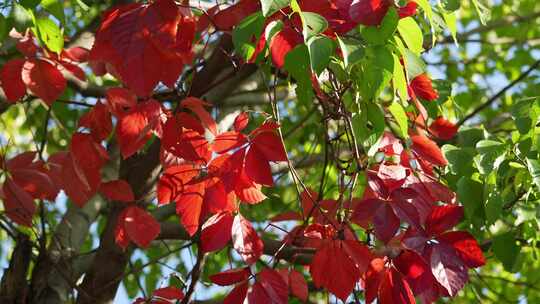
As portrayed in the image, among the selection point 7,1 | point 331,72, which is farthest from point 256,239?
point 7,1

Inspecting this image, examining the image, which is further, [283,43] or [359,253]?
[359,253]

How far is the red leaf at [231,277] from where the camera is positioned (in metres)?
1.77

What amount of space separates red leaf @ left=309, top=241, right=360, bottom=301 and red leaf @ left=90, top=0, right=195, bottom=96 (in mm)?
500

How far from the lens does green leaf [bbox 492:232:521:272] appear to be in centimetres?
206

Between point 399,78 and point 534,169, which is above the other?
point 399,78

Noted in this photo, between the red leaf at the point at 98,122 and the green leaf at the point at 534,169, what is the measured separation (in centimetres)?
107

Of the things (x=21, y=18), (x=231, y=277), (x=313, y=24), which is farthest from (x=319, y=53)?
(x=21, y=18)

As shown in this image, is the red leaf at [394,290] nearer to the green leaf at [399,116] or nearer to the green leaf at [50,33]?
the green leaf at [399,116]

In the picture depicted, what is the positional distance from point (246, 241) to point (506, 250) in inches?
27.7

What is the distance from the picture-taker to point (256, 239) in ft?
5.98

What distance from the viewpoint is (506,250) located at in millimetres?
2072

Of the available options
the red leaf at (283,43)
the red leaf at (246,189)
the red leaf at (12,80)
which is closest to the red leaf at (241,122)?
the red leaf at (246,189)

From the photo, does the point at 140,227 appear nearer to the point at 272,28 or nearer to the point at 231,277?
the point at 231,277

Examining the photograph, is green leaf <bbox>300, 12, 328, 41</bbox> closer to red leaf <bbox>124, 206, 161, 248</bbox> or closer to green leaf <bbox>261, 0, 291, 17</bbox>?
green leaf <bbox>261, 0, 291, 17</bbox>
